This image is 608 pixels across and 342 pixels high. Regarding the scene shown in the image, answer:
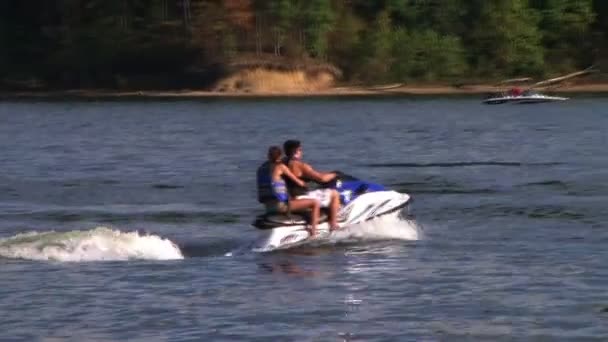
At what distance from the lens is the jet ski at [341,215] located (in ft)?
65.6

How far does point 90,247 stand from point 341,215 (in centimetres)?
323

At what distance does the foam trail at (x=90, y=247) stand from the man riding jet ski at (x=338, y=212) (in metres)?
1.17

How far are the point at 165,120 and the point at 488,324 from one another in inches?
1993

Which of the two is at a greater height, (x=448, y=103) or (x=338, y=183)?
(x=338, y=183)

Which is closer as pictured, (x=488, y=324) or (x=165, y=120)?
(x=488, y=324)

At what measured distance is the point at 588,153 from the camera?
133 ft

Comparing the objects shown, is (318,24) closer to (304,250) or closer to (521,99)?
(521,99)

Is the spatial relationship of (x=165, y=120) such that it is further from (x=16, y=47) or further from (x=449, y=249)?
(x=449, y=249)

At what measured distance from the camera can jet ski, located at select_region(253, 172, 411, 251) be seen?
19984mm

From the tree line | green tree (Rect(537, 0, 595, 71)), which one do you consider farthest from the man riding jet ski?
green tree (Rect(537, 0, 595, 71))

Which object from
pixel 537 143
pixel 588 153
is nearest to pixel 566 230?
pixel 588 153

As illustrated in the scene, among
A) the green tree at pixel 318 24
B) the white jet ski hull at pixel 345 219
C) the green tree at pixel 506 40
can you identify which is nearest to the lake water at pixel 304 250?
the white jet ski hull at pixel 345 219

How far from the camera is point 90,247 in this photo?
19734mm

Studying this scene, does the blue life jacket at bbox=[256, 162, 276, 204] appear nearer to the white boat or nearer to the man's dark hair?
the man's dark hair
